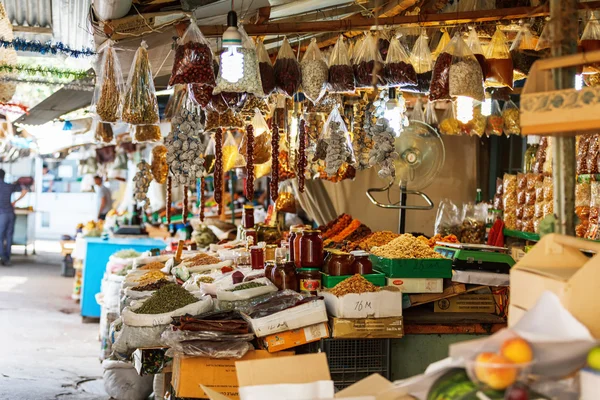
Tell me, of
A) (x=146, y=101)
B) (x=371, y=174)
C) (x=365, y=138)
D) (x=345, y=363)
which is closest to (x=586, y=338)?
(x=345, y=363)

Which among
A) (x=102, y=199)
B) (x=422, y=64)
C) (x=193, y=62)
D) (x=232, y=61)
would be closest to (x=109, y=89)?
(x=193, y=62)

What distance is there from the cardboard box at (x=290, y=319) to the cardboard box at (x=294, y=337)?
4cm

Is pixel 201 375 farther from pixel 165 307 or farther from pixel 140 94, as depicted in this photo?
pixel 140 94

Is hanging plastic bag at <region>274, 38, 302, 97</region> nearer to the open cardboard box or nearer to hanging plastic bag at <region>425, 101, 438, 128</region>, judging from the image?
the open cardboard box

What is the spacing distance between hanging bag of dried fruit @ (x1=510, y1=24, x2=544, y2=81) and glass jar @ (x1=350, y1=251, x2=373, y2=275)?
1514 millimetres

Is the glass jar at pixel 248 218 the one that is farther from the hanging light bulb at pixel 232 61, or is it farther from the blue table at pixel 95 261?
the hanging light bulb at pixel 232 61

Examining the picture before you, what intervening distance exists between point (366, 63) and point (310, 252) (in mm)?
1197

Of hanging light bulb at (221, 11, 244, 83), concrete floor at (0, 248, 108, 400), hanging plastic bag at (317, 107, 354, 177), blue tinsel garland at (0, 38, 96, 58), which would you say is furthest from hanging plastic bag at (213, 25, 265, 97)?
concrete floor at (0, 248, 108, 400)

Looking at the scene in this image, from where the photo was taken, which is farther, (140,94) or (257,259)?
(257,259)

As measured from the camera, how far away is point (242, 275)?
4.64m

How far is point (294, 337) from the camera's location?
150 inches

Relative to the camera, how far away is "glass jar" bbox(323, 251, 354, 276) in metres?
4.22

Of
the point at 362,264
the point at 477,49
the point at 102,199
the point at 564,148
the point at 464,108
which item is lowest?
the point at 362,264

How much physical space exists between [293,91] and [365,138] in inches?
58.1
